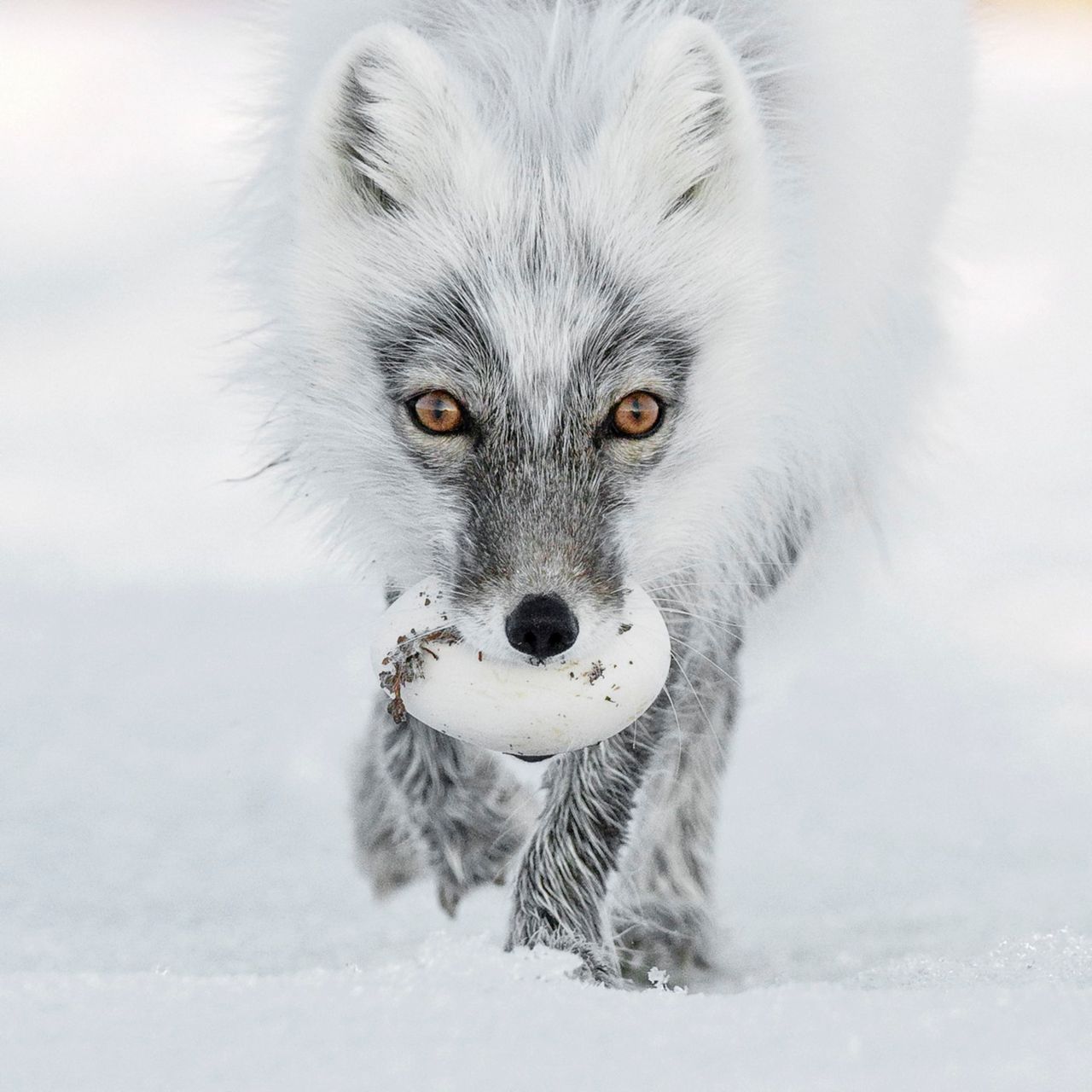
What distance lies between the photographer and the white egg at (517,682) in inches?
122

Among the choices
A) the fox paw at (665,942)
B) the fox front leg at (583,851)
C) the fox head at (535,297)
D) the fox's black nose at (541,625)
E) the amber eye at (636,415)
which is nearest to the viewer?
the fox's black nose at (541,625)

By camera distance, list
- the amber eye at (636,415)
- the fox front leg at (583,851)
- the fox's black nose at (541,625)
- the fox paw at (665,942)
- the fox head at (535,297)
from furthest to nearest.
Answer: the fox paw at (665,942) < the fox front leg at (583,851) < the amber eye at (636,415) < the fox head at (535,297) < the fox's black nose at (541,625)

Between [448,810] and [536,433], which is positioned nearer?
[536,433]

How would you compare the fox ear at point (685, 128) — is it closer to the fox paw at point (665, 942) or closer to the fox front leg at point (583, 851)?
the fox front leg at point (583, 851)

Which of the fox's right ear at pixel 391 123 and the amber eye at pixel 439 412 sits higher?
the fox's right ear at pixel 391 123

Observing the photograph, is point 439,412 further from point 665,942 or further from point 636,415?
point 665,942

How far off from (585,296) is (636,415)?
266mm

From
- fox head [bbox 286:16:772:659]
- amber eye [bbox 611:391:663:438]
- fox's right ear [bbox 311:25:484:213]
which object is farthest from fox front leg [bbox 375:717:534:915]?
fox's right ear [bbox 311:25:484:213]

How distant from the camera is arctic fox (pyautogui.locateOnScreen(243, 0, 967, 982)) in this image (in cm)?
311

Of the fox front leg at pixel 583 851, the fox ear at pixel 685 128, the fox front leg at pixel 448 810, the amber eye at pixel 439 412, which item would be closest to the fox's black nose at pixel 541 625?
the amber eye at pixel 439 412

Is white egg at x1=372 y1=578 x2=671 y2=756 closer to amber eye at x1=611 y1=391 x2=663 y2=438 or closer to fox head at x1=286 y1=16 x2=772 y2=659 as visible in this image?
fox head at x1=286 y1=16 x2=772 y2=659

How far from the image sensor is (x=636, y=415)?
3.23m

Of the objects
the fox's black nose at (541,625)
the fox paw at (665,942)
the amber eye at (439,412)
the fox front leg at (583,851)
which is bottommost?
the fox paw at (665,942)

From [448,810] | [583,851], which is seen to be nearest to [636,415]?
[583,851]
